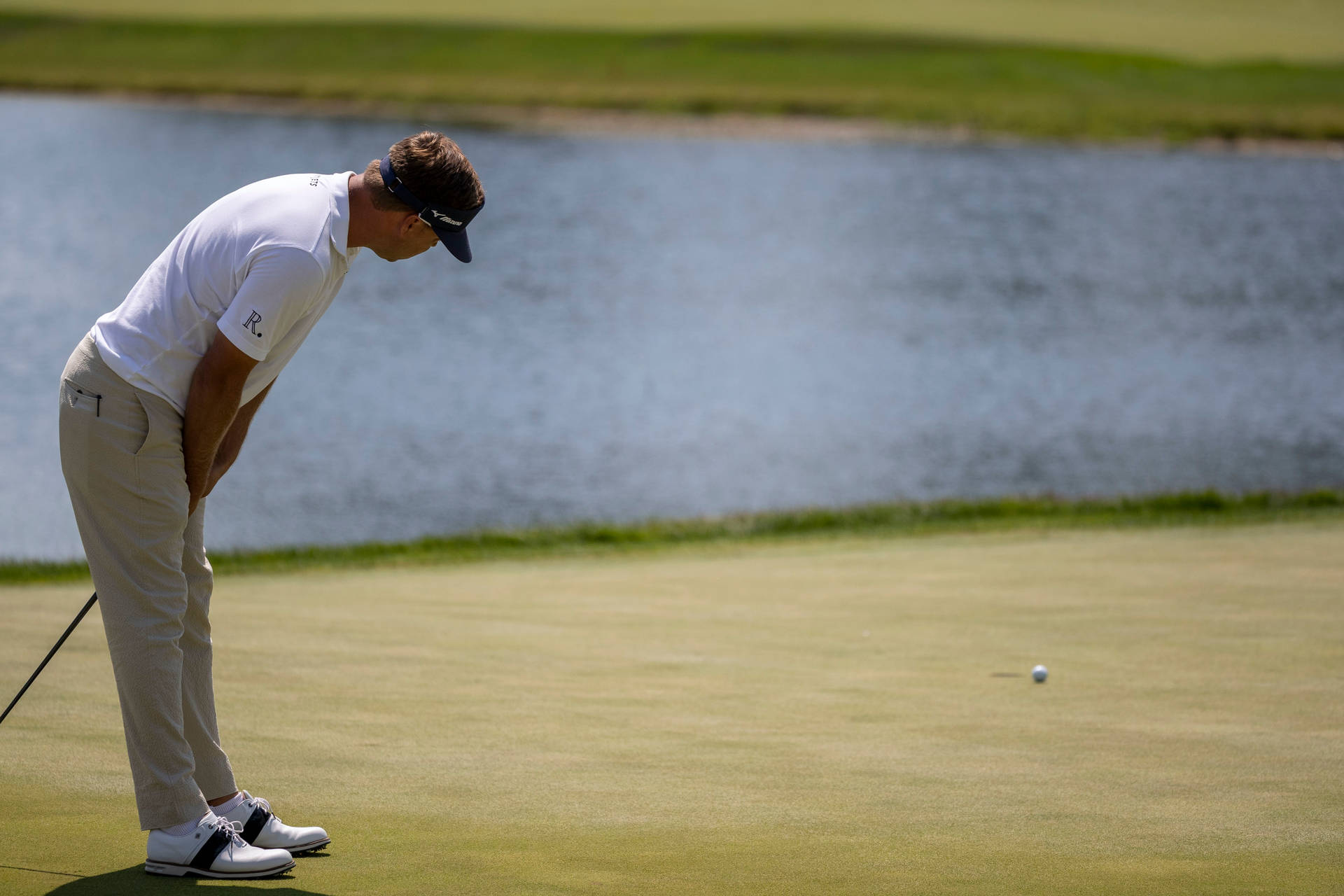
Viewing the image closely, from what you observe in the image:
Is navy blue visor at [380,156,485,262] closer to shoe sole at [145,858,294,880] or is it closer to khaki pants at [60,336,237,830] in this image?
khaki pants at [60,336,237,830]

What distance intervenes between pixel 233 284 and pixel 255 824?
1236 millimetres

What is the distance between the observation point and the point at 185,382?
3145 millimetres

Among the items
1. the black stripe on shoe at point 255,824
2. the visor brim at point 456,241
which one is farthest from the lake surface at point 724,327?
the visor brim at point 456,241

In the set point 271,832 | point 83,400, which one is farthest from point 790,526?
point 83,400

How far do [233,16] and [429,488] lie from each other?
125 ft

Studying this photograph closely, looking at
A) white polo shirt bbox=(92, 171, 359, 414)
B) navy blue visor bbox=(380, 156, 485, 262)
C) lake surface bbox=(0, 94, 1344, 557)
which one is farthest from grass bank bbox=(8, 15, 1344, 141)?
white polo shirt bbox=(92, 171, 359, 414)

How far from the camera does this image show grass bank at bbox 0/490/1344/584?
26.7ft

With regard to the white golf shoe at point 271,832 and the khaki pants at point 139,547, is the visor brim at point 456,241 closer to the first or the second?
the khaki pants at point 139,547

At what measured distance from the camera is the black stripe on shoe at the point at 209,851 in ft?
10.5

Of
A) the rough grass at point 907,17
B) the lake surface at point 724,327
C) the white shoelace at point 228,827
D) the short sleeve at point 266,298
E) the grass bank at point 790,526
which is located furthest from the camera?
Result: the rough grass at point 907,17

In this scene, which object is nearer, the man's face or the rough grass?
the man's face

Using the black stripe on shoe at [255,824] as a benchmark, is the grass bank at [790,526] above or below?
below

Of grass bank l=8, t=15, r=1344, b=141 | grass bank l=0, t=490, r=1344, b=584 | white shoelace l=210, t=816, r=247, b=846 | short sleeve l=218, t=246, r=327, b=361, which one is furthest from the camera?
grass bank l=8, t=15, r=1344, b=141

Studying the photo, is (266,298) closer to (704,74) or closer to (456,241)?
(456,241)
